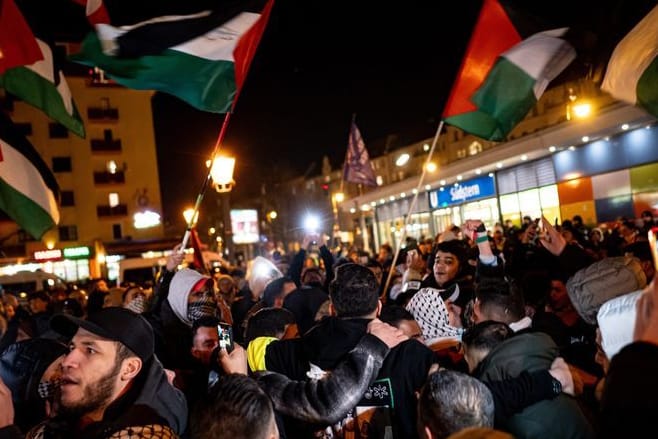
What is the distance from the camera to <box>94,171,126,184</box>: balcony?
52000 millimetres

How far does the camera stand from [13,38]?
6.32m

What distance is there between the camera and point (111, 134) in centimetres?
5272

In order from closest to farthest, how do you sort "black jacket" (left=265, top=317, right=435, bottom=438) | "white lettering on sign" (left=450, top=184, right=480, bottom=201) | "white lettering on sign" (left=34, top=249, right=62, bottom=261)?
"black jacket" (left=265, top=317, right=435, bottom=438) < "white lettering on sign" (left=450, top=184, right=480, bottom=201) < "white lettering on sign" (left=34, top=249, right=62, bottom=261)

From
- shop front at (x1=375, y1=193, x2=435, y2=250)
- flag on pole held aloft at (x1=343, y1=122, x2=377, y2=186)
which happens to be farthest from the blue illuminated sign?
flag on pole held aloft at (x1=343, y1=122, x2=377, y2=186)

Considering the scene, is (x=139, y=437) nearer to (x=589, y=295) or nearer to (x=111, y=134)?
(x=589, y=295)

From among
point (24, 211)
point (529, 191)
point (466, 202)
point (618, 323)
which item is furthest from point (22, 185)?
point (466, 202)

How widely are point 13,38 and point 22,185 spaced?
5.42ft

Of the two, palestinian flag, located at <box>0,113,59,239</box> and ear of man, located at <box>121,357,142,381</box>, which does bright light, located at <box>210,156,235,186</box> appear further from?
ear of man, located at <box>121,357,142,381</box>

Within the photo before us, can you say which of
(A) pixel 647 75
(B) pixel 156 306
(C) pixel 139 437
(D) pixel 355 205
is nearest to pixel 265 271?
(B) pixel 156 306

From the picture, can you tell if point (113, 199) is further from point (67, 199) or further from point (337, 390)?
point (337, 390)

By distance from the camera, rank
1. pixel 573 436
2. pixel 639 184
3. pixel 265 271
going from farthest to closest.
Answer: pixel 639 184 → pixel 265 271 → pixel 573 436

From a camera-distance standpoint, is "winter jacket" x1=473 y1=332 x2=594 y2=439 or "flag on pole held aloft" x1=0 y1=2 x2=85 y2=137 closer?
"winter jacket" x1=473 y1=332 x2=594 y2=439

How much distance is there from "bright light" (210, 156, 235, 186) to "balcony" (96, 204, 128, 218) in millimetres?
42711

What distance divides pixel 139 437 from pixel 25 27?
5520 mm
